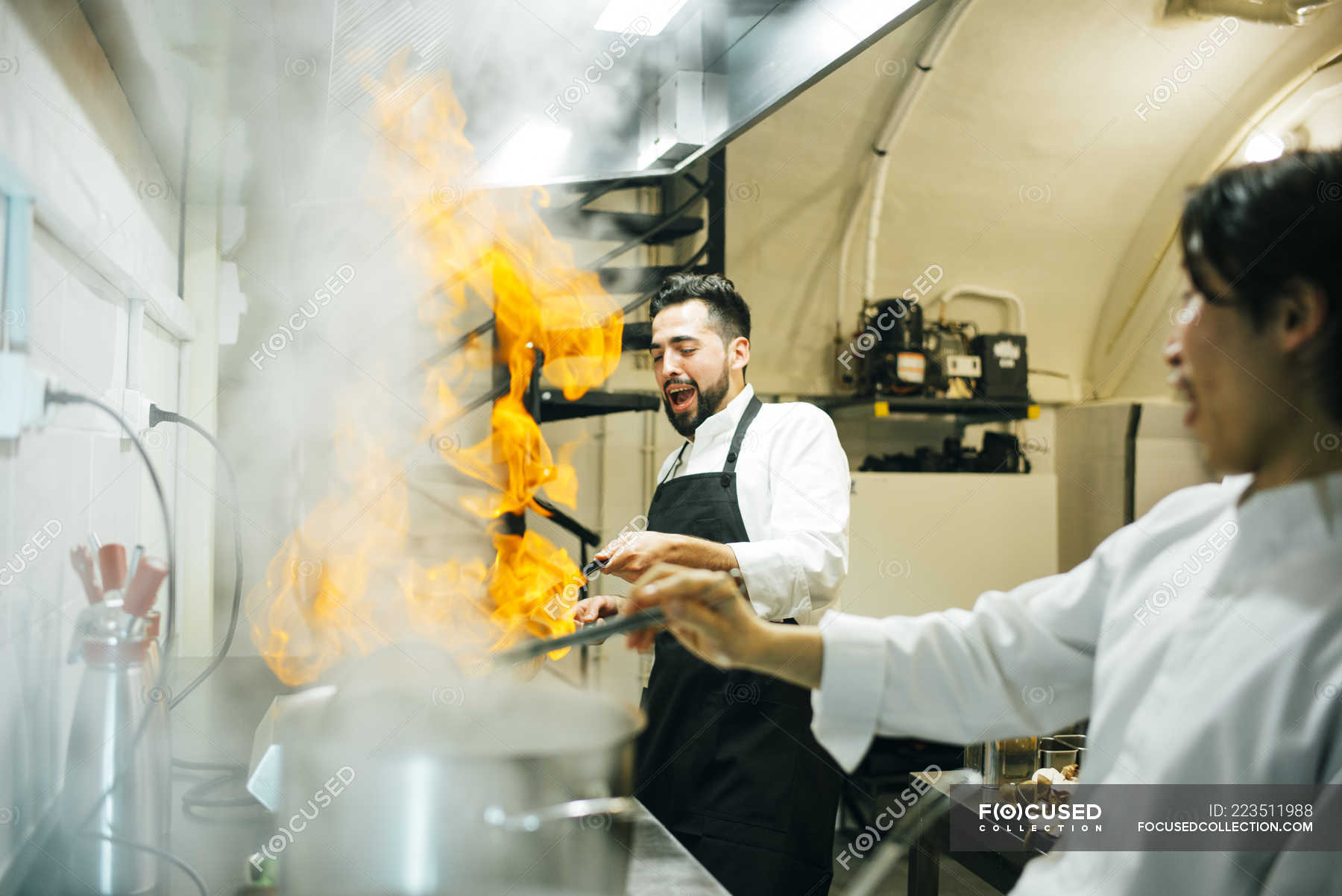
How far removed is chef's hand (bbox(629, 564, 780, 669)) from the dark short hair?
1076 millimetres

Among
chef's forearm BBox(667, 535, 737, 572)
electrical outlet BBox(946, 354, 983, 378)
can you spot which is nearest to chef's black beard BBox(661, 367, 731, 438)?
chef's forearm BBox(667, 535, 737, 572)

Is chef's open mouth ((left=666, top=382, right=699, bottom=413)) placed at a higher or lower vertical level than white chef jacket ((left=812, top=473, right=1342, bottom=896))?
higher

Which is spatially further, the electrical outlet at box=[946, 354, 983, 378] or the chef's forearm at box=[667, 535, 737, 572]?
the electrical outlet at box=[946, 354, 983, 378]

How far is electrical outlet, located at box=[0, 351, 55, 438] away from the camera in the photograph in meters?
0.78

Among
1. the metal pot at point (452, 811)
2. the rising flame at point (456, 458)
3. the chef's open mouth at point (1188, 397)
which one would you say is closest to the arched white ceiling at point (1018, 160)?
the rising flame at point (456, 458)

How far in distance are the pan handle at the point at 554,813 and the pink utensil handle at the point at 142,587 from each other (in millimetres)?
530

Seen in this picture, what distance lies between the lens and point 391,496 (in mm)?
3010

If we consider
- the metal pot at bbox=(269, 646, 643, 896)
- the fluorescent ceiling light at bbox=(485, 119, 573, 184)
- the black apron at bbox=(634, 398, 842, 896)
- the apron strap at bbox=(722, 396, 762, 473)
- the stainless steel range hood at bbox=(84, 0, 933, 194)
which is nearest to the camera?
the metal pot at bbox=(269, 646, 643, 896)

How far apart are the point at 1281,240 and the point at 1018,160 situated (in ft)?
12.1

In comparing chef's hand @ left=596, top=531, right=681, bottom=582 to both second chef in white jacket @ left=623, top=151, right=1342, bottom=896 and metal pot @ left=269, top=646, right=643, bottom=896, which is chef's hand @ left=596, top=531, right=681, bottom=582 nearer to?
second chef in white jacket @ left=623, top=151, right=1342, bottom=896

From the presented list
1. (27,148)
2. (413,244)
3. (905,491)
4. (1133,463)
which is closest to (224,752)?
(27,148)

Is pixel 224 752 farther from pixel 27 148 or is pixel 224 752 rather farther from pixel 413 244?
pixel 413 244

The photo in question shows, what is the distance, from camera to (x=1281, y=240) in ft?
2.02

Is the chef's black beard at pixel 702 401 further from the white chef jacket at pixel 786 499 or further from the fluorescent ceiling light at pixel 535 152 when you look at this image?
the fluorescent ceiling light at pixel 535 152
